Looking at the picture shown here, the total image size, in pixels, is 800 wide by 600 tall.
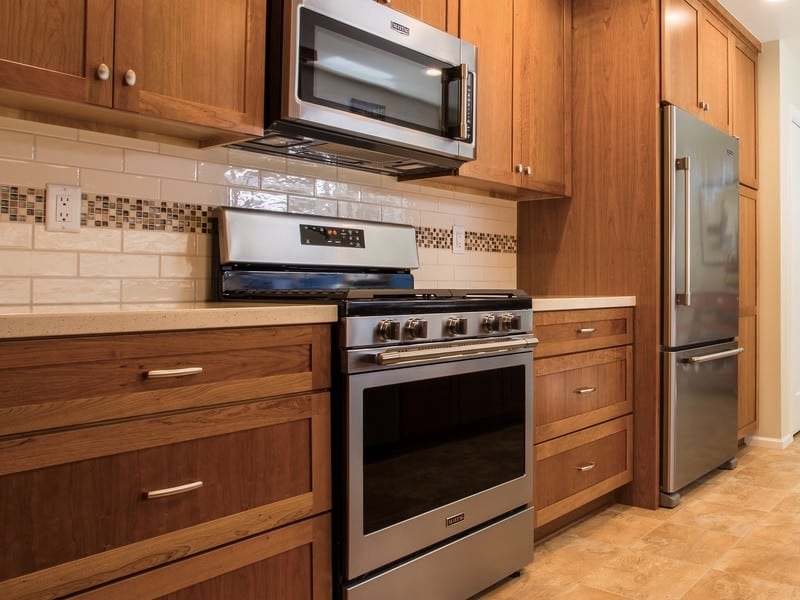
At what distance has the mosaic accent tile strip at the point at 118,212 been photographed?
5.46 feet

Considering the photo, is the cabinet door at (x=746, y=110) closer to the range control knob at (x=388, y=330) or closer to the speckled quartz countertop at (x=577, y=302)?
the speckled quartz countertop at (x=577, y=302)

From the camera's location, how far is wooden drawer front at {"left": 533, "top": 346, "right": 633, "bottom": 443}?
2371 mm

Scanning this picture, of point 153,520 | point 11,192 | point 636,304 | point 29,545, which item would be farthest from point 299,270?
point 636,304

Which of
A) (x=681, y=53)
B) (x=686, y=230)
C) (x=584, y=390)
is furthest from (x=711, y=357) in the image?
(x=681, y=53)

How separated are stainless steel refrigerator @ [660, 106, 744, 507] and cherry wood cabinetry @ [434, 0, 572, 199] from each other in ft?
1.51

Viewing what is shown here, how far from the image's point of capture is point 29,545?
115cm

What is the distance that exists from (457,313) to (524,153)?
1.13 metres

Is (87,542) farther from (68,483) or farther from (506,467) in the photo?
(506,467)

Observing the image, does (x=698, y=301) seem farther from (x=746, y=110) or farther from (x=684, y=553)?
(x=746, y=110)

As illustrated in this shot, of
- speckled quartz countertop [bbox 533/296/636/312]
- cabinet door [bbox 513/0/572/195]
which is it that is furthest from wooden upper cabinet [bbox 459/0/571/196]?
speckled quartz countertop [bbox 533/296/636/312]

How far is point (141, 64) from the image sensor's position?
5.29ft

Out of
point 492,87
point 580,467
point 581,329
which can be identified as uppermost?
point 492,87

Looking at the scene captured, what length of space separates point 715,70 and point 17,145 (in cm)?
310

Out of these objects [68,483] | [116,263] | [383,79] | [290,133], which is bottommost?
[68,483]
